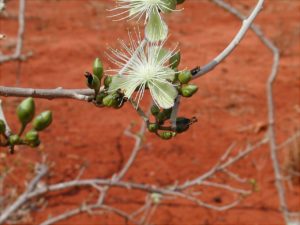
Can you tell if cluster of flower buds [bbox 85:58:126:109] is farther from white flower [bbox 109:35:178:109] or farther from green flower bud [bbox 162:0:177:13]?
green flower bud [bbox 162:0:177:13]

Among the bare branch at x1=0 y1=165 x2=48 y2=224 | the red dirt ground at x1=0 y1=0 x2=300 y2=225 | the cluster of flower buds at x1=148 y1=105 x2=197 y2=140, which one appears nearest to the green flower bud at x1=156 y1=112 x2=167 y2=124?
the cluster of flower buds at x1=148 y1=105 x2=197 y2=140

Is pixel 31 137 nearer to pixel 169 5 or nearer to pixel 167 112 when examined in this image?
pixel 167 112

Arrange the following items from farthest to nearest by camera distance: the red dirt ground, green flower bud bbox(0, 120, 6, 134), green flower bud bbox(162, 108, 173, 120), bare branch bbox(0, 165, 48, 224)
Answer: the red dirt ground < bare branch bbox(0, 165, 48, 224) < green flower bud bbox(162, 108, 173, 120) < green flower bud bbox(0, 120, 6, 134)

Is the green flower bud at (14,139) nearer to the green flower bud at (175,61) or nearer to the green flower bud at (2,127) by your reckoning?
the green flower bud at (2,127)

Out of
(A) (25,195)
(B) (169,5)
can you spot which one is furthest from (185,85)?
(A) (25,195)

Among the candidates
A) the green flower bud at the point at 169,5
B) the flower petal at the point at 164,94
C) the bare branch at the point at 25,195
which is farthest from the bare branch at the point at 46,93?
the bare branch at the point at 25,195

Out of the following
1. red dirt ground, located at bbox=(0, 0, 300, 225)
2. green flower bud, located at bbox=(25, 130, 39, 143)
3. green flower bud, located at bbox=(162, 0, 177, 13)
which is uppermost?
red dirt ground, located at bbox=(0, 0, 300, 225)
